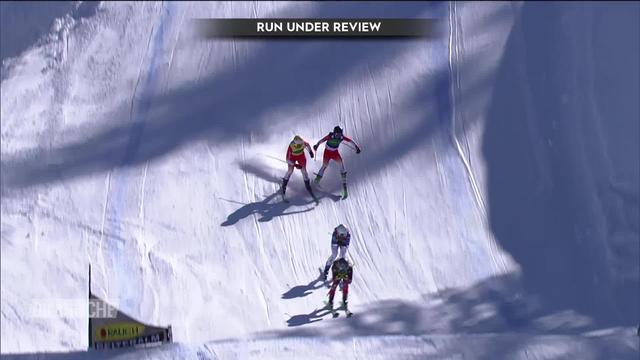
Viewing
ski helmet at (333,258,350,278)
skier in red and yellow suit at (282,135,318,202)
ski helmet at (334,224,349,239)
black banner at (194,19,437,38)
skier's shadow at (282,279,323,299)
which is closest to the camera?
ski helmet at (333,258,350,278)

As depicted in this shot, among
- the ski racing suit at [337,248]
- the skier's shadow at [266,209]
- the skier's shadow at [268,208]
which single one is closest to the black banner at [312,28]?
the skier's shadow at [268,208]

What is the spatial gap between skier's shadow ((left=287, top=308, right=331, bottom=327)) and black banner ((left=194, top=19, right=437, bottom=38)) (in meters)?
7.11

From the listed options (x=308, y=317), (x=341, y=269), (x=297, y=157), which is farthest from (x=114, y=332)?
(x=297, y=157)

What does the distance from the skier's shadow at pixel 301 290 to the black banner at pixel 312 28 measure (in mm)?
6408

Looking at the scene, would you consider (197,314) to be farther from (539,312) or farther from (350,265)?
(539,312)

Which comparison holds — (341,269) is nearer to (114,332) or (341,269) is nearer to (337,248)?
(337,248)

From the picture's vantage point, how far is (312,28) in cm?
2486

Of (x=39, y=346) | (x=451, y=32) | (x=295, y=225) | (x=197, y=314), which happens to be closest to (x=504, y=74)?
(x=451, y=32)

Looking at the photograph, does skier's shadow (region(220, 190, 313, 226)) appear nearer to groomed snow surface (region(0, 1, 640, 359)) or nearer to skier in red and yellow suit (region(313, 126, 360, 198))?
groomed snow surface (region(0, 1, 640, 359))

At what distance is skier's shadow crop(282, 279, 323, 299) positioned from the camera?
2050cm

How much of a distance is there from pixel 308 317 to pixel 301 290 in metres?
0.71

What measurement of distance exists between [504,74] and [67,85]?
360 inches

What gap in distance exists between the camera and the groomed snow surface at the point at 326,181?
20.0 m

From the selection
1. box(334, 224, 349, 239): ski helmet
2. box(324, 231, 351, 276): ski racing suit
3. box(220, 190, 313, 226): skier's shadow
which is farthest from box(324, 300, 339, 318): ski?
box(220, 190, 313, 226): skier's shadow
